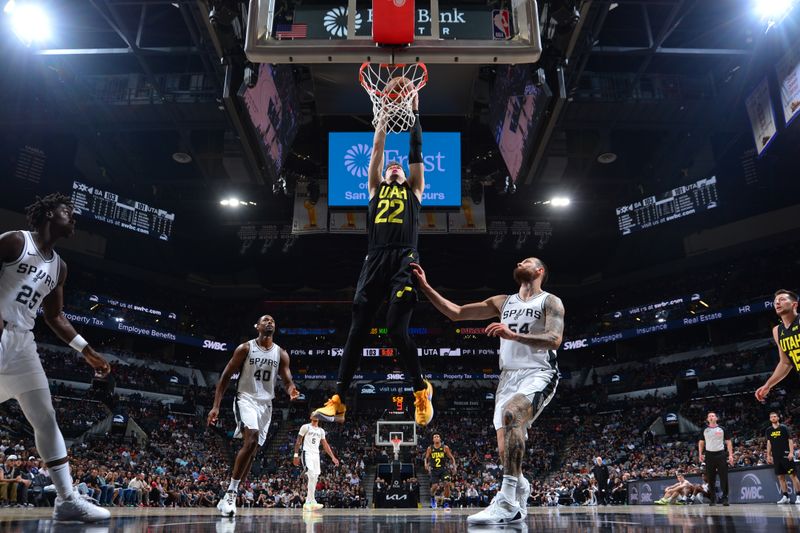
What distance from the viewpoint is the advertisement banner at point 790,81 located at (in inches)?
447

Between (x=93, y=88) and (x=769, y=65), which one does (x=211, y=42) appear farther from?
(x=769, y=65)

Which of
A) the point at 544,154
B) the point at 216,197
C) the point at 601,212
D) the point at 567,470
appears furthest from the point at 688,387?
the point at 216,197

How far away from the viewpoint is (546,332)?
4762mm

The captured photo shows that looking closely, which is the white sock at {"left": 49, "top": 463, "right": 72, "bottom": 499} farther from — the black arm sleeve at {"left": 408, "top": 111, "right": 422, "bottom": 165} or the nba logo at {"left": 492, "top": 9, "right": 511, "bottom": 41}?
the nba logo at {"left": 492, "top": 9, "right": 511, "bottom": 41}

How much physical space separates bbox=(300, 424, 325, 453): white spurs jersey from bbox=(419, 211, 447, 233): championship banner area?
836 cm

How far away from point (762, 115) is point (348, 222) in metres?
11.5

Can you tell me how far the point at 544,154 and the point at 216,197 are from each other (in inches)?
541

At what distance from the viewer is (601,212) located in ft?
85.9

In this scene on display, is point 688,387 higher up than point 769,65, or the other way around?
A: point 769,65

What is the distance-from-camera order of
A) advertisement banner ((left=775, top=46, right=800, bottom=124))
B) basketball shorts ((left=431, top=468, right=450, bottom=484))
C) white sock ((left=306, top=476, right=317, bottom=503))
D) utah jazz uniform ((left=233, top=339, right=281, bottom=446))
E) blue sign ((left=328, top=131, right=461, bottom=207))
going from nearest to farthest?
utah jazz uniform ((left=233, top=339, right=281, bottom=446)) < advertisement banner ((left=775, top=46, right=800, bottom=124)) < white sock ((left=306, top=476, right=317, bottom=503)) < blue sign ((left=328, top=131, right=461, bottom=207)) < basketball shorts ((left=431, top=468, right=450, bottom=484))

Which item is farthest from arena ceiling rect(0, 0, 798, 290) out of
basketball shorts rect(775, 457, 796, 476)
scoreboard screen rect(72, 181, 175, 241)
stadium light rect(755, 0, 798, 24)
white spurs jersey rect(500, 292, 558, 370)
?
basketball shorts rect(775, 457, 796, 476)

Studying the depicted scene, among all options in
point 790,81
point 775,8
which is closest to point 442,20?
point 790,81

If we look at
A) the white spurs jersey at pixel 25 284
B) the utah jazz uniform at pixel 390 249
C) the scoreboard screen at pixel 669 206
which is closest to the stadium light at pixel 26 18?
the white spurs jersey at pixel 25 284

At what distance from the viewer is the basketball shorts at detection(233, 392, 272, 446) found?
7.22 m
